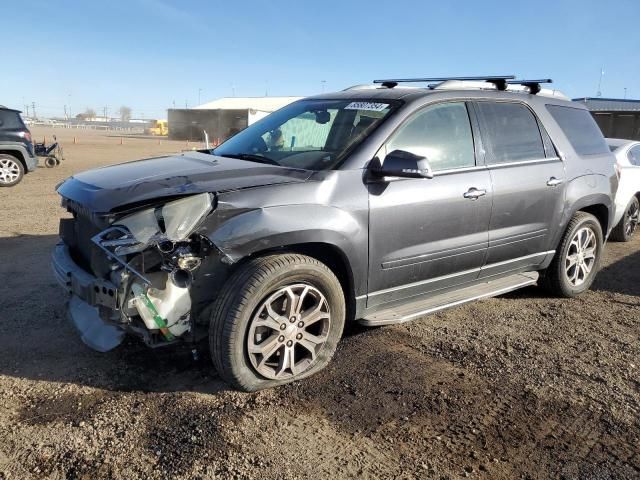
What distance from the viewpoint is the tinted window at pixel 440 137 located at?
12.3 ft

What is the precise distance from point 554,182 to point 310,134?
218 cm

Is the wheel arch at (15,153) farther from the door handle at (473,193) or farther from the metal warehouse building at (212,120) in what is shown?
the metal warehouse building at (212,120)

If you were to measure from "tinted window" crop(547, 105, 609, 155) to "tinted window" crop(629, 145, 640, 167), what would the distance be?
3.45 m

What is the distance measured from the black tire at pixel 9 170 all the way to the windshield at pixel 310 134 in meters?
9.69

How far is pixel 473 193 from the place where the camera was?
13.0 feet

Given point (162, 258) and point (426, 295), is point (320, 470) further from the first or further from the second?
point (426, 295)

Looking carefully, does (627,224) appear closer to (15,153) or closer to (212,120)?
(15,153)

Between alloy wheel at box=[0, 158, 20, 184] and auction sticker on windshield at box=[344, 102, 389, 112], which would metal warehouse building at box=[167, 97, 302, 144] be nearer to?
alloy wheel at box=[0, 158, 20, 184]

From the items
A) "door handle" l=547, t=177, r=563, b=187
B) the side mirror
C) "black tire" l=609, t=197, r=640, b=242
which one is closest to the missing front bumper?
the side mirror

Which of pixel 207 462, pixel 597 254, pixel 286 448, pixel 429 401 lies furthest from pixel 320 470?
pixel 597 254

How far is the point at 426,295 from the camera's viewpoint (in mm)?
3959

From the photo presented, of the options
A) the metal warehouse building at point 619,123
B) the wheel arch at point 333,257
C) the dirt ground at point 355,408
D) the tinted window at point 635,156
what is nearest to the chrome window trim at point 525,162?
the dirt ground at point 355,408

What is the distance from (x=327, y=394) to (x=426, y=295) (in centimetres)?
117

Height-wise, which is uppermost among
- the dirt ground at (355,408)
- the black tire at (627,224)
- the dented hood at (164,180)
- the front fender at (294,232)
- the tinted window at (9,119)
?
the tinted window at (9,119)
